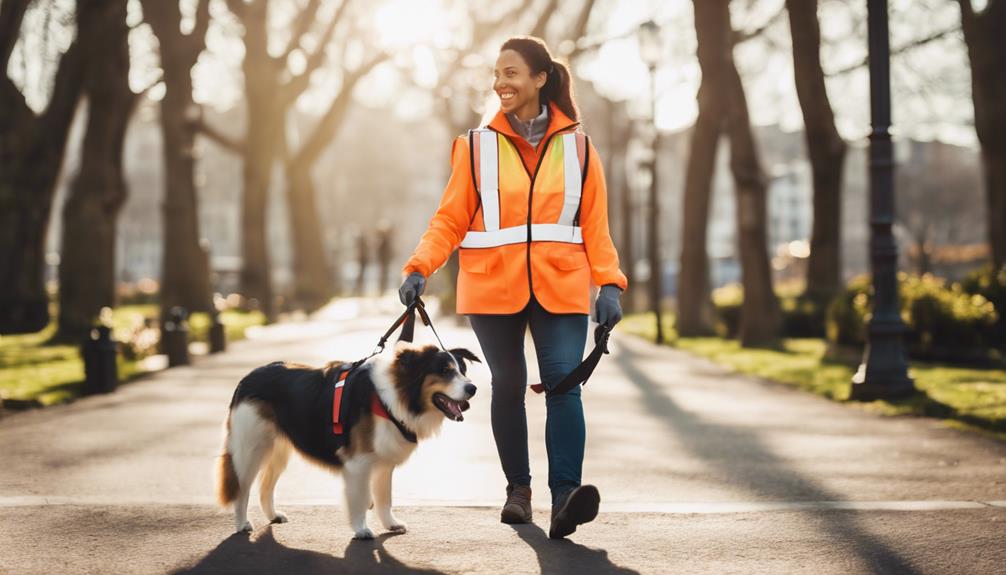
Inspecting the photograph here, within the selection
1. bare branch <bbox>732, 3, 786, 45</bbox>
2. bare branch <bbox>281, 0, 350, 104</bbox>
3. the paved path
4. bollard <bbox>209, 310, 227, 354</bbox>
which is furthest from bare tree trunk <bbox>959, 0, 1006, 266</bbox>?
bare branch <bbox>281, 0, 350, 104</bbox>

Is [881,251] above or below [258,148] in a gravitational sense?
below

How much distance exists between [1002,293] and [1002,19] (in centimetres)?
501

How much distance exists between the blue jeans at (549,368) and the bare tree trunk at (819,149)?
37.9ft

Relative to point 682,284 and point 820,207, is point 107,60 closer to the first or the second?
point 682,284

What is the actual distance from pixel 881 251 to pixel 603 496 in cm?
607

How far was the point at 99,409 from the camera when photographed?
39.4 feet

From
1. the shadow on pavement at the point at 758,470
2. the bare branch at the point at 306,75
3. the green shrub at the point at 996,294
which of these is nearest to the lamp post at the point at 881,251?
the shadow on pavement at the point at 758,470

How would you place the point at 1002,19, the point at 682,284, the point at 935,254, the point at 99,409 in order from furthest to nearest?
the point at 935,254
the point at 682,284
the point at 1002,19
the point at 99,409

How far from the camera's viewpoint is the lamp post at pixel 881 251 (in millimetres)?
12109

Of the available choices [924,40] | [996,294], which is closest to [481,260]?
[996,294]

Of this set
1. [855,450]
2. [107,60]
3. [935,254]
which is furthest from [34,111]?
[935,254]

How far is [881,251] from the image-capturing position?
1241 cm

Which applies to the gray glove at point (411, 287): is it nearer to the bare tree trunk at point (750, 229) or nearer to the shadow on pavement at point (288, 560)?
the shadow on pavement at point (288, 560)

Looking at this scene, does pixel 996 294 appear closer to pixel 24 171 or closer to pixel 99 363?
pixel 99 363
